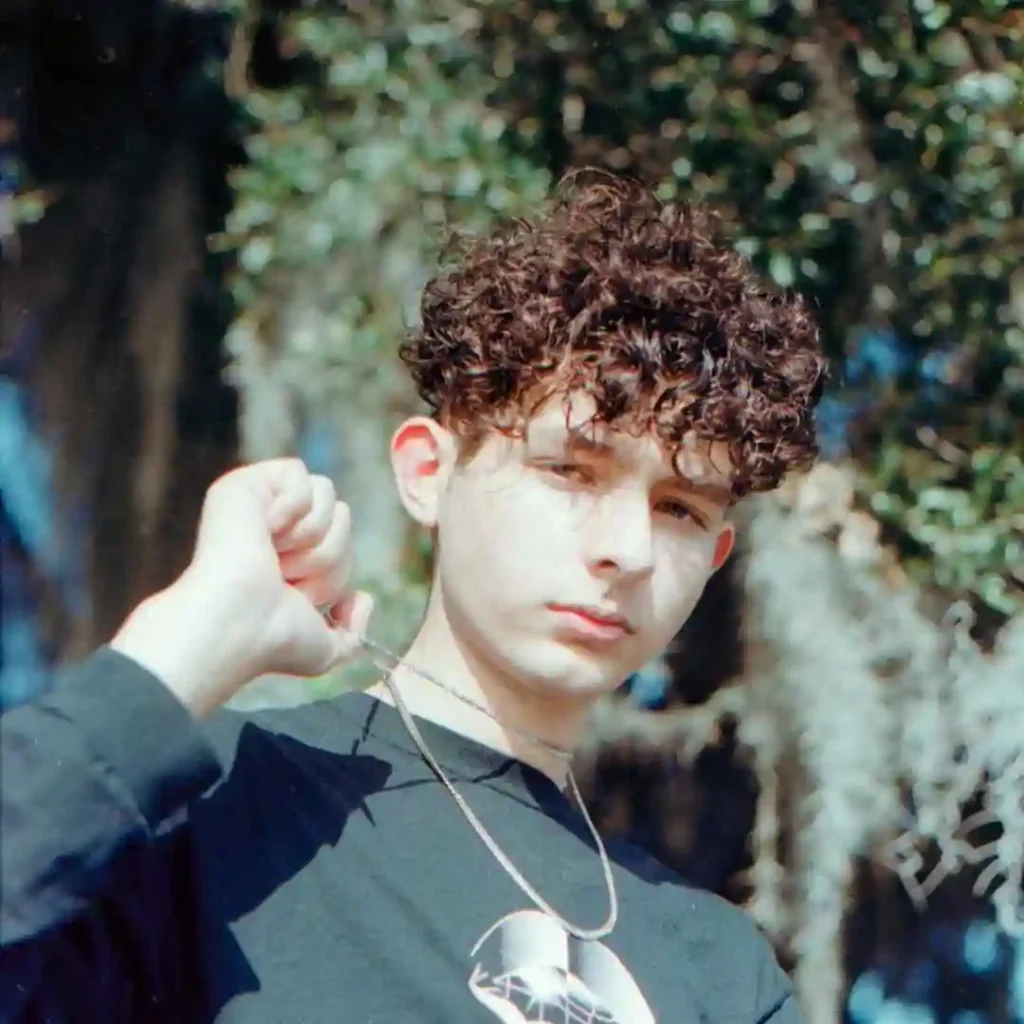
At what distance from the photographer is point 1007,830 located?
123 cm

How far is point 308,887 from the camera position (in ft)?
2.61

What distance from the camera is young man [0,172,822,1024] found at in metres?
0.68

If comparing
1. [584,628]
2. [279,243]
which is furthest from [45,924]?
[279,243]

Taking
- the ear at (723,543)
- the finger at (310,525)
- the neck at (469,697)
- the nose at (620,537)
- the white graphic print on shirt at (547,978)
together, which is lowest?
the white graphic print on shirt at (547,978)

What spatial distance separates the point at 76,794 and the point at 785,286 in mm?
817

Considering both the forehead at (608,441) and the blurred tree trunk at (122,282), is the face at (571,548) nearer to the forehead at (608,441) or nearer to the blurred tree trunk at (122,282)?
the forehead at (608,441)

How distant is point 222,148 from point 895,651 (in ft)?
2.27

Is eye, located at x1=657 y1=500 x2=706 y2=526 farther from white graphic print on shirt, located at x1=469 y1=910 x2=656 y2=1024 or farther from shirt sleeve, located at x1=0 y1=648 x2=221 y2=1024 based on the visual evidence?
shirt sleeve, located at x1=0 y1=648 x2=221 y2=1024

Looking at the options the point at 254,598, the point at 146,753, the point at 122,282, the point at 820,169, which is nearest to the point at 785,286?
the point at 820,169

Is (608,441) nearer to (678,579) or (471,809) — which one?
(678,579)

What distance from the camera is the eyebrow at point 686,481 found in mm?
879

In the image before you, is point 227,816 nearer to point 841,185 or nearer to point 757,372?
point 757,372

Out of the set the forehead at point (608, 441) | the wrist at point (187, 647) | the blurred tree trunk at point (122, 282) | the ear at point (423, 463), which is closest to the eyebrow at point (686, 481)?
the forehead at point (608, 441)

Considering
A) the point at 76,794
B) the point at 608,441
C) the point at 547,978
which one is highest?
the point at 76,794
